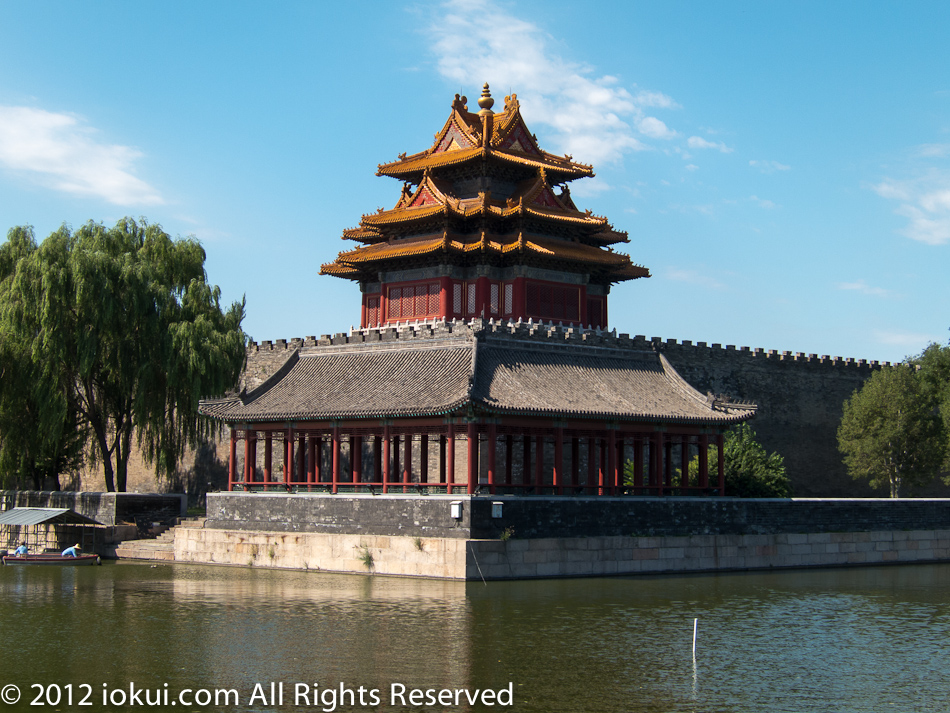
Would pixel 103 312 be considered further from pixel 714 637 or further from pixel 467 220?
pixel 714 637

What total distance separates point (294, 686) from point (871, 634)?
11689mm

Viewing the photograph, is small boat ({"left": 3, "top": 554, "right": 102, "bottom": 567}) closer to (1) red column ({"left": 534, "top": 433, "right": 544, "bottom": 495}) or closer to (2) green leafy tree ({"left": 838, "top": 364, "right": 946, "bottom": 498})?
(1) red column ({"left": 534, "top": 433, "right": 544, "bottom": 495})

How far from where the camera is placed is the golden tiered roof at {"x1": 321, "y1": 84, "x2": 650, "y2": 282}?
145 ft

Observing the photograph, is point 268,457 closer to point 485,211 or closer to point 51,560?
point 51,560

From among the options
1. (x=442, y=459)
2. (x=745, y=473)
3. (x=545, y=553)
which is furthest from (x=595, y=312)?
(x=545, y=553)

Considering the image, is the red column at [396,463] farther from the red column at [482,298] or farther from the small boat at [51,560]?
the small boat at [51,560]

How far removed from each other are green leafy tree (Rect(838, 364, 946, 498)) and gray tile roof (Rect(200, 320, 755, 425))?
13.3m

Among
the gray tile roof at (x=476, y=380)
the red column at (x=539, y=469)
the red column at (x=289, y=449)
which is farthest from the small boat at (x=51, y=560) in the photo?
the red column at (x=539, y=469)

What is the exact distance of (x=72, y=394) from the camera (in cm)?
3862

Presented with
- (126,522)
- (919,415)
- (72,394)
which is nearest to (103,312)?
(72,394)

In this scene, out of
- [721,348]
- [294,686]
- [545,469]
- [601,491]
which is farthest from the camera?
[721,348]

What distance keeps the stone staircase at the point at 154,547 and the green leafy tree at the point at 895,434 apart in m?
25.7

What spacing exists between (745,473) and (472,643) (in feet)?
59.4

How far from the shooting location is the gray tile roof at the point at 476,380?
3191 centimetres
